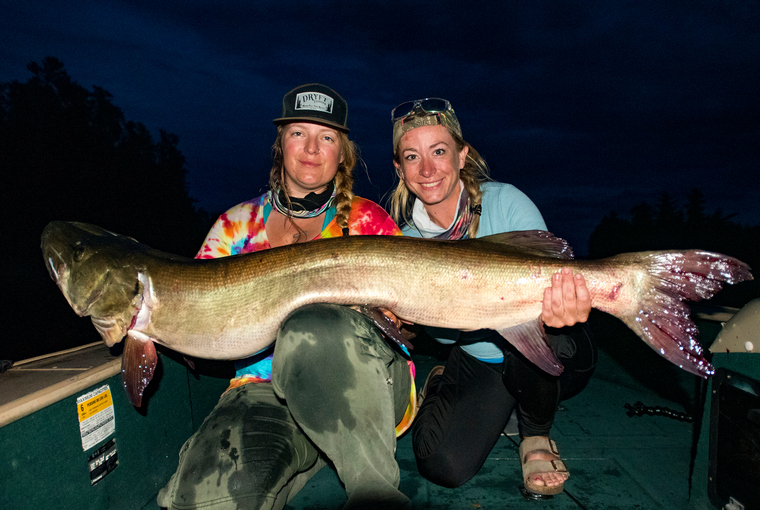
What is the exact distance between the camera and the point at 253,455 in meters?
2.05

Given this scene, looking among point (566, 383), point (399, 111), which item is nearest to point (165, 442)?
point (566, 383)

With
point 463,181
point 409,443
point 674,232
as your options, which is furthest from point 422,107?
point 674,232

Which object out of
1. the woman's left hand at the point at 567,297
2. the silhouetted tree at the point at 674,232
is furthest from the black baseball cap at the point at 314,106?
the silhouetted tree at the point at 674,232

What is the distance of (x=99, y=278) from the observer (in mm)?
2154

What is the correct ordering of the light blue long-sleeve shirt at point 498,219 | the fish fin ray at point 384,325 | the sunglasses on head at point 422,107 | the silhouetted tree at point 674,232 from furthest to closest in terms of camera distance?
the silhouetted tree at point 674,232, the sunglasses on head at point 422,107, the light blue long-sleeve shirt at point 498,219, the fish fin ray at point 384,325

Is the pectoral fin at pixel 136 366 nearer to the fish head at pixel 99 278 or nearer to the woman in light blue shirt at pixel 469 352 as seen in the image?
the fish head at pixel 99 278

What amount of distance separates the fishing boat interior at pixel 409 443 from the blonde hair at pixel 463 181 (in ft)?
5.41

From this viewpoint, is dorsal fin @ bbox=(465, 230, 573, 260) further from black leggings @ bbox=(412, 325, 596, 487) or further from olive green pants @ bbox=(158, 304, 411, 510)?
olive green pants @ bbox=(158, 304, 411, 510)

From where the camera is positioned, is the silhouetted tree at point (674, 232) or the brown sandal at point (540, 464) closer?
the brown sandal at point (540, 464)

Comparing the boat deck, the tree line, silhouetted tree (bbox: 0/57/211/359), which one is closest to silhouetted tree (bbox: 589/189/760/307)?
the tree line

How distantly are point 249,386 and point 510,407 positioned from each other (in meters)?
1.77

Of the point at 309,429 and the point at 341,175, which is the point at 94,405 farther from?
the point at 341,175

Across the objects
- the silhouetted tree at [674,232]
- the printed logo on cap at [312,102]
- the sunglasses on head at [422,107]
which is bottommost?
the silhouetted tree at [674,232]

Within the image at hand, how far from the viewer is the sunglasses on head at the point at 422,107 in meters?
3.25
